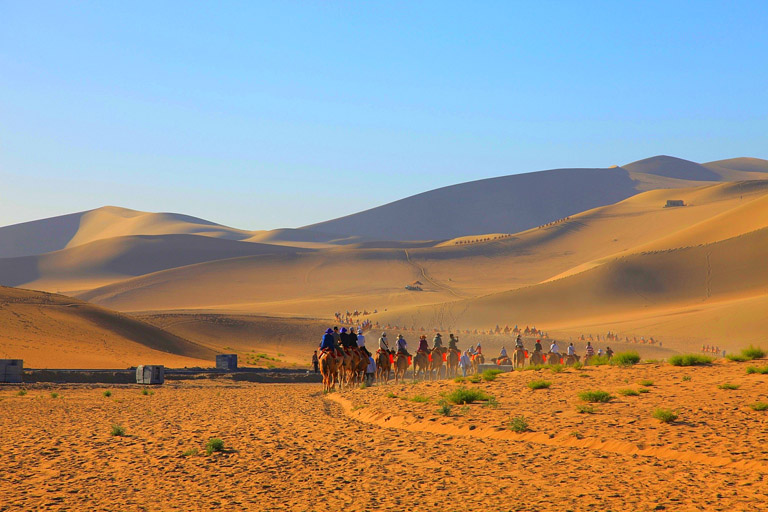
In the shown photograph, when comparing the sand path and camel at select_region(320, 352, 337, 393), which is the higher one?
camel at select_region(320, 352, 337, 393)

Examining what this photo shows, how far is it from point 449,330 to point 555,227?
77.7 meters

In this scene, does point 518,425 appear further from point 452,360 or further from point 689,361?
point 452,360

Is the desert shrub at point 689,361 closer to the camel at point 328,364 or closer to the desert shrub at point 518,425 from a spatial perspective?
the desert shrub at point 518,425

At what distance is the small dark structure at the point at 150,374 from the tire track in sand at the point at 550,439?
14.7 m

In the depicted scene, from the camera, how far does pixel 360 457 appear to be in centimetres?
1261

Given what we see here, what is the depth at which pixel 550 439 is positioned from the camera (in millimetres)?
13500

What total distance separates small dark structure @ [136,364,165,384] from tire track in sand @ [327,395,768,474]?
14.7m

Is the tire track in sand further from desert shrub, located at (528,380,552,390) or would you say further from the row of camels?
the row of camels

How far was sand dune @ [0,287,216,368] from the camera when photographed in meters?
39.2

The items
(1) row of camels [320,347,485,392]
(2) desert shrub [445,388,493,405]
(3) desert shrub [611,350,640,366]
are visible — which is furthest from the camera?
(1) row of camels [320,347,485,392]

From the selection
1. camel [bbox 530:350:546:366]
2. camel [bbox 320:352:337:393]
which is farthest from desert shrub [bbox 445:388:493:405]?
camel [bbox 530:350:546:366]

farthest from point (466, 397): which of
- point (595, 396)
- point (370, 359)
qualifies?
point (370, 359)

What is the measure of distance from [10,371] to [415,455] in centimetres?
2101

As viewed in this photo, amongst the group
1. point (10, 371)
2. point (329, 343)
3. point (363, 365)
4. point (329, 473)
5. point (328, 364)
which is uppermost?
point (329, 343)
